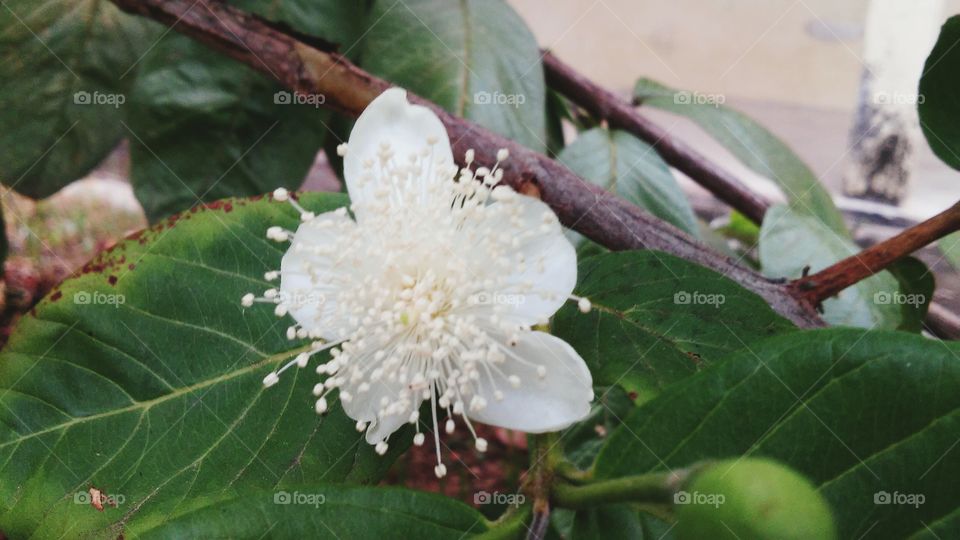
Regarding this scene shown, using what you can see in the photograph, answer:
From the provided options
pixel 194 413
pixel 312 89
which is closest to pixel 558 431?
pixel 194 413

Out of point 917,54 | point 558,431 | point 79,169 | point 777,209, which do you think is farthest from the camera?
point 917,54

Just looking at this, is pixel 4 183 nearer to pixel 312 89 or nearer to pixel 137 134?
pixel 137 134

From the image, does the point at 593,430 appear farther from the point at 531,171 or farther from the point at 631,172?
the point at 531,171

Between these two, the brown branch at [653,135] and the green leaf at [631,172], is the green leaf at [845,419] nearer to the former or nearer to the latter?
the green leaf at [631,172]
